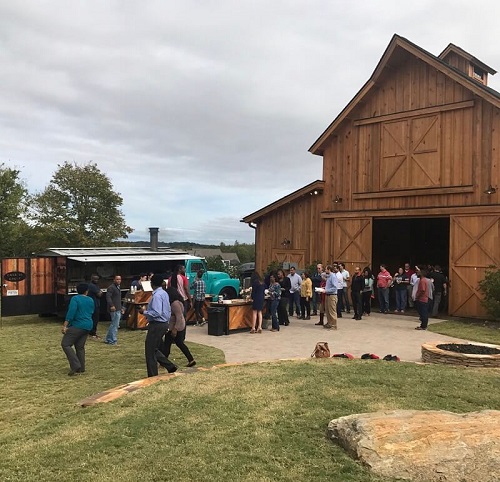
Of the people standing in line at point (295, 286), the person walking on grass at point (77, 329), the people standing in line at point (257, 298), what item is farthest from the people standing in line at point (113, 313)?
the people standing in line at point (295, 286)

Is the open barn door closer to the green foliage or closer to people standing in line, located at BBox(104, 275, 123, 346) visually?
people standing in line, located at BBox(104, 275, 123, 346)

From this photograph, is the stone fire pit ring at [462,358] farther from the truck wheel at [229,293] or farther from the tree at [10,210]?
the tree at [10,210]

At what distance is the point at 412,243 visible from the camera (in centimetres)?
2469

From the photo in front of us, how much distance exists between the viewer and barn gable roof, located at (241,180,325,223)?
19922 mm

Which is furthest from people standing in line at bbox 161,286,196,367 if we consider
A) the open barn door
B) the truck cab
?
the truck cab

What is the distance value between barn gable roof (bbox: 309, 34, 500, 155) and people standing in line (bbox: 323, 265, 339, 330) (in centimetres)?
748

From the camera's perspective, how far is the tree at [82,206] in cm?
4303

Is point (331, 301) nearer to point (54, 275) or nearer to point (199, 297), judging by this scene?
point (199, 297)

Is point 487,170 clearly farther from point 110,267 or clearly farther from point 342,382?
point 110,267

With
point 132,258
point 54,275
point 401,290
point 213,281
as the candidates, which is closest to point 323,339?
point 401,290

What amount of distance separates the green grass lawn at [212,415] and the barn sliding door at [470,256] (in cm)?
823

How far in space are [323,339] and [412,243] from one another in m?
14.0

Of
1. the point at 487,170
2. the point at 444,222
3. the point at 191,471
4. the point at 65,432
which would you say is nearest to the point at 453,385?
the point at 191,471

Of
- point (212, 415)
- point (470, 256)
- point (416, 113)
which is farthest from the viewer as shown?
point (416, 113)
